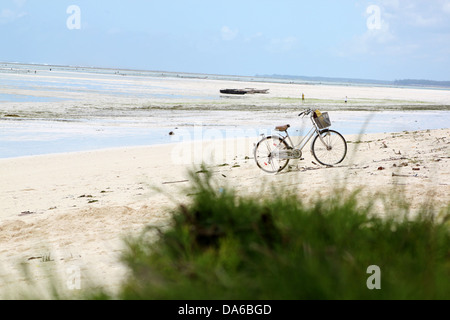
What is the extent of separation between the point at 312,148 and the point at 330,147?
1.38 feet

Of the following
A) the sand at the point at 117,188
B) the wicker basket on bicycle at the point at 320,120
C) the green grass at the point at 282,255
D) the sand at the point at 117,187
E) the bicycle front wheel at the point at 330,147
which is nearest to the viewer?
the green grass at the point at 282,255

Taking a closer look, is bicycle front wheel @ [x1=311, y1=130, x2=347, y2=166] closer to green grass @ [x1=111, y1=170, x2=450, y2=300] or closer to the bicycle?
the bicycle

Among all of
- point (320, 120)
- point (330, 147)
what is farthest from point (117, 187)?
point (330, 147)

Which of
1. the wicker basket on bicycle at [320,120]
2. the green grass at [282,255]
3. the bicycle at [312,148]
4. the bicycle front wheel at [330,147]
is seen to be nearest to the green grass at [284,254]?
the green grass at [282,255]

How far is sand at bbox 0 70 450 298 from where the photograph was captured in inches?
177

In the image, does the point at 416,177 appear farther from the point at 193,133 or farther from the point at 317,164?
the point at 193,133

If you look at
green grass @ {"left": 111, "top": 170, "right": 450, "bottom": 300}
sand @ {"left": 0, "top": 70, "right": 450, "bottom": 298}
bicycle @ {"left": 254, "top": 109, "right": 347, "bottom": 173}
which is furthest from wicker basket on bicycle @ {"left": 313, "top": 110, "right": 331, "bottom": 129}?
green grass @ {"left": 111, "top": 170, "right": 450, "bottom": 300}

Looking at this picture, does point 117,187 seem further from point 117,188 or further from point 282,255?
point 282,255

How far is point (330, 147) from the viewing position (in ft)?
32.8

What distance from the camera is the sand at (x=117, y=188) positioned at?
450 cm

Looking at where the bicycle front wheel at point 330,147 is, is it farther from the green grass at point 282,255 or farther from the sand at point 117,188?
the green grass at point 282,255

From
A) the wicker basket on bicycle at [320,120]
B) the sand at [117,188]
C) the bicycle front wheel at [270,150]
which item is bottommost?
the sand at [117,188]
